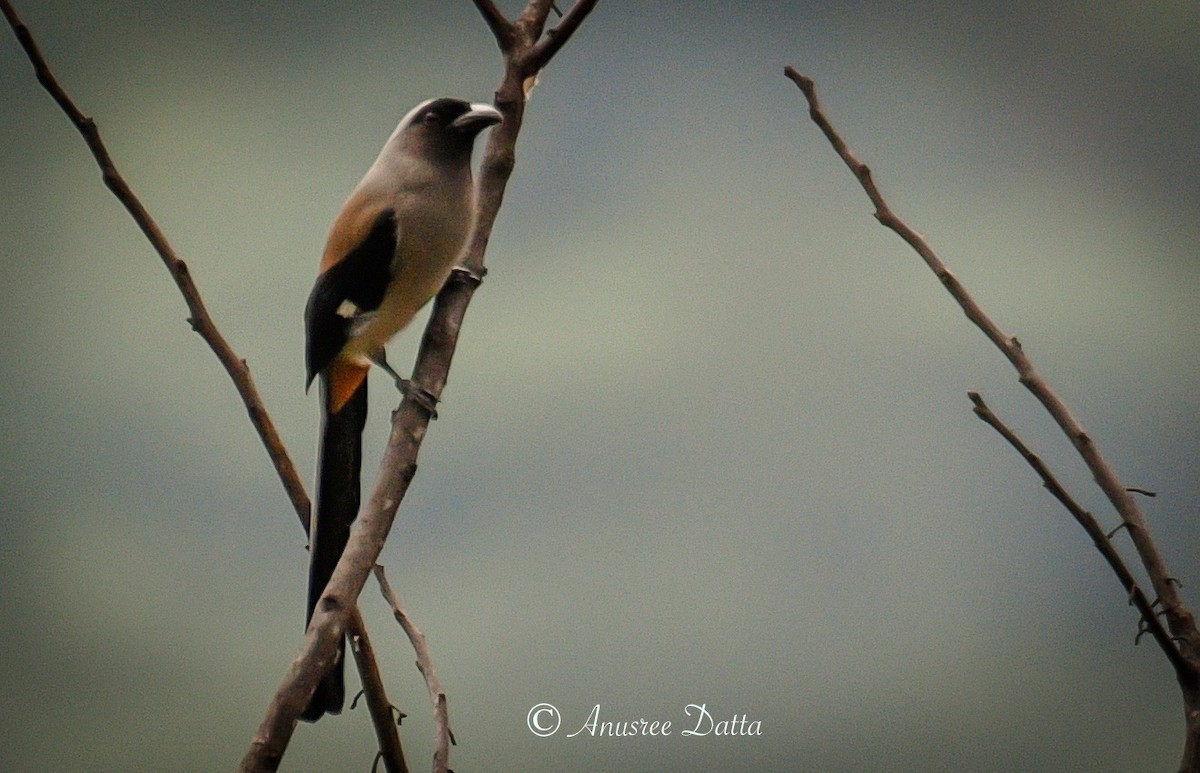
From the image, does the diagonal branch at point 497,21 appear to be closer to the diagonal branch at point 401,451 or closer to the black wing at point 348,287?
the diagonal branch at point 401,451

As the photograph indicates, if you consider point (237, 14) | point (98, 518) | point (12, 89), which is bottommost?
point (98, 518)

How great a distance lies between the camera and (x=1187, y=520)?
5.07 ft

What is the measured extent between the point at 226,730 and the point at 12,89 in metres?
1.00

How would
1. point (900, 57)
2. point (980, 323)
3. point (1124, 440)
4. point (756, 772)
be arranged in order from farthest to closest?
point (900, 57), point (1124, 440), point (756, 772), point (980, 323)

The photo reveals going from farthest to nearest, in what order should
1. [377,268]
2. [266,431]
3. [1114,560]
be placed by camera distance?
[377,268]
[266,431]
[1114,560]

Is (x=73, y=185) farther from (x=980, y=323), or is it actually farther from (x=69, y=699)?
(x=980, y=323)

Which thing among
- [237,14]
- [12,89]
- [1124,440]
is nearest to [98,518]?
[12,89]

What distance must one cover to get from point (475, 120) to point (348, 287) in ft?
0.60

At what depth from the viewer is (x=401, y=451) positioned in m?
0.76

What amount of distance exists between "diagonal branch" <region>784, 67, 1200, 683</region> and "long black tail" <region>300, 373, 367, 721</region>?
0.46 meters

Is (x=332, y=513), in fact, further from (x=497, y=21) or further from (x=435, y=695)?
(x=497, y=21)

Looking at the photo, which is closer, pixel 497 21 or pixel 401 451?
pixel 401 451

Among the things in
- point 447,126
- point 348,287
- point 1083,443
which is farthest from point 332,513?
point 1083,443

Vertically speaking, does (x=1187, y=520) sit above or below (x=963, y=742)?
above
